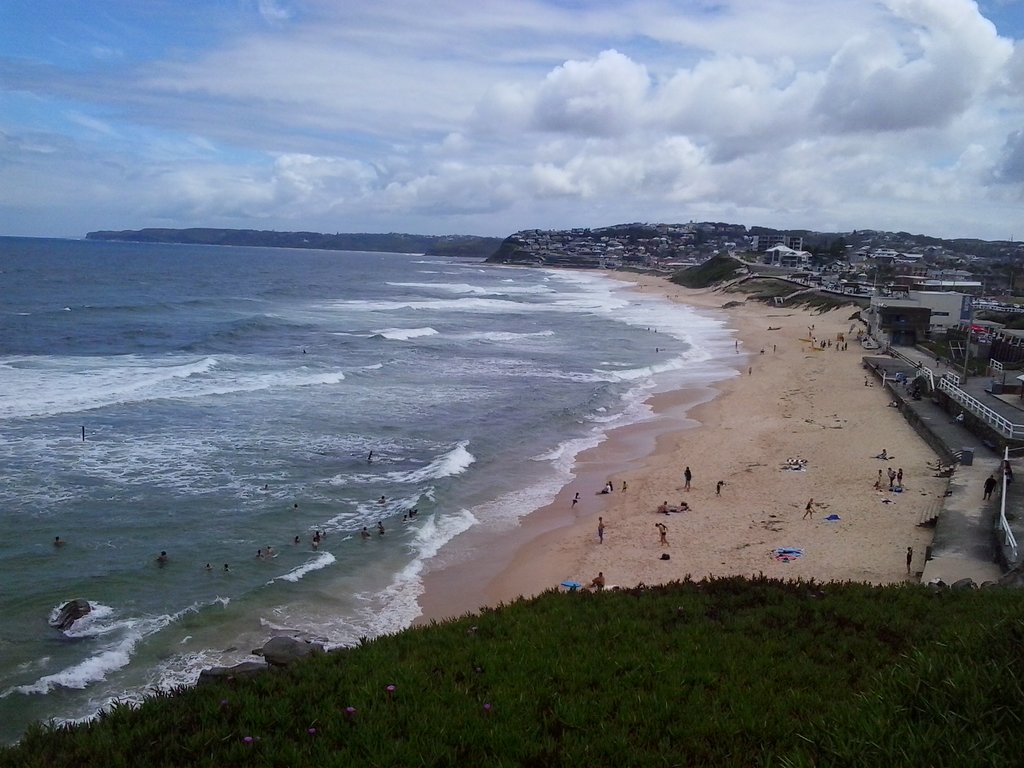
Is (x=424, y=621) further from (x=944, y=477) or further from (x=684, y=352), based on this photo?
(x=684, y=352)

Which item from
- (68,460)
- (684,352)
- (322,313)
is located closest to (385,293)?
(322,313)

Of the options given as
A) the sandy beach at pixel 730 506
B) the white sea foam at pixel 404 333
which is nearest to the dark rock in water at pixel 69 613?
the sandy beach at pixel 730 506

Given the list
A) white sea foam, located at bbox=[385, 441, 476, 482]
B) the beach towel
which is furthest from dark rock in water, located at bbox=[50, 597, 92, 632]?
the beach towel

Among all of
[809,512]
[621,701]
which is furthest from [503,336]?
[621,701]

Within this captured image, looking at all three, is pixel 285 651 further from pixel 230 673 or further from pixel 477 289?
pixel 477 289

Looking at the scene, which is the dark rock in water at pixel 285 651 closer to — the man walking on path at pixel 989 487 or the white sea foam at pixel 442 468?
the white sea foam at pixel 442 468

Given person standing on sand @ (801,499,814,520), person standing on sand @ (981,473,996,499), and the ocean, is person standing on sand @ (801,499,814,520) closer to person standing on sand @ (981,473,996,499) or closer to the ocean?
person standing on sand @ (981,473,996,499)
